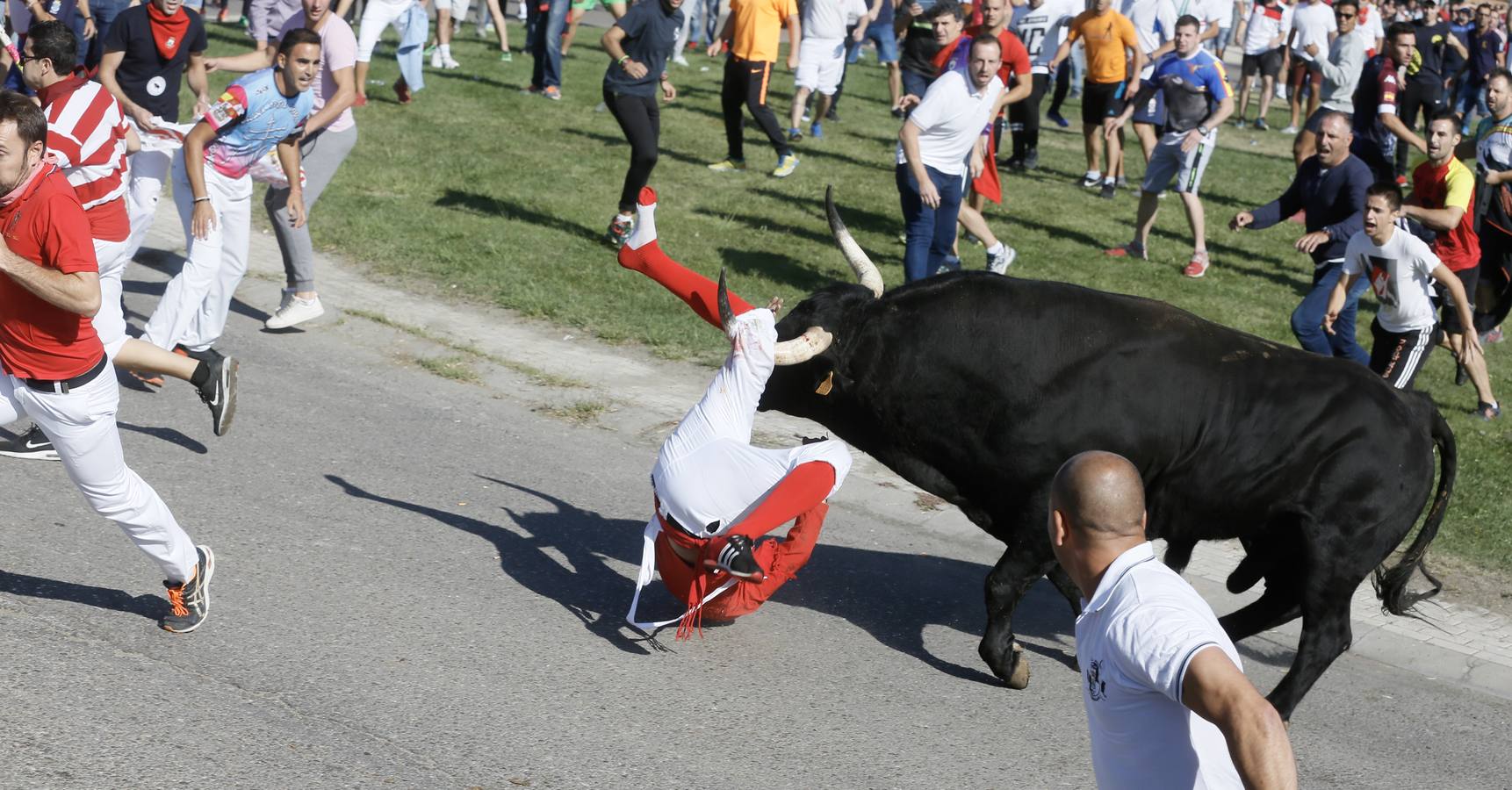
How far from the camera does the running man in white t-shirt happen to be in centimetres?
777

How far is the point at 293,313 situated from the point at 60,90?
2061 mm

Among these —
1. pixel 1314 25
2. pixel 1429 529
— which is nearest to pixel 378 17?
pixel 1314 25

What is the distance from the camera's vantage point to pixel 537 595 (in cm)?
562

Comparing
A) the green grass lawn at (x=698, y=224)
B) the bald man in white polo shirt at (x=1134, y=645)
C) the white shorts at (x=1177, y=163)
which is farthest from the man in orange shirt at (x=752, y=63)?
the bald man in white polo shirt at (x=1134, y=645)

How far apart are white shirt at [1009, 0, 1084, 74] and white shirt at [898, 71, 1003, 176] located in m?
6.18

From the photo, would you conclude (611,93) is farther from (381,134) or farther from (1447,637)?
(1447,637)

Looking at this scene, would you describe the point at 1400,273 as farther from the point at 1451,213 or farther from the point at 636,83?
the point at 636,83

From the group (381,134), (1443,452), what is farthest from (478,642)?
(381,134)

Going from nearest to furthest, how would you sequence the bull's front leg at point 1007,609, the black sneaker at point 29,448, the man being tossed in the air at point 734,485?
1. the man being tossed in the air at point 734,485
2. the bull's front leg at point 1007,609
3. the black sneaker at point 29,448

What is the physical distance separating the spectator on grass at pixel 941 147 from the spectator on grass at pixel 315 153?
3.59m

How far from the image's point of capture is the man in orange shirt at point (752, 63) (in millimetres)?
13383

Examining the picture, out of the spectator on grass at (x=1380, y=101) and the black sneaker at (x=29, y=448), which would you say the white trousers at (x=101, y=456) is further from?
the spectator on grass at (x=1380, y=101)

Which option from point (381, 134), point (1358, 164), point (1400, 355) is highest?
point (1358, 164)

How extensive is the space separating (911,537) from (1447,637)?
230 cm
